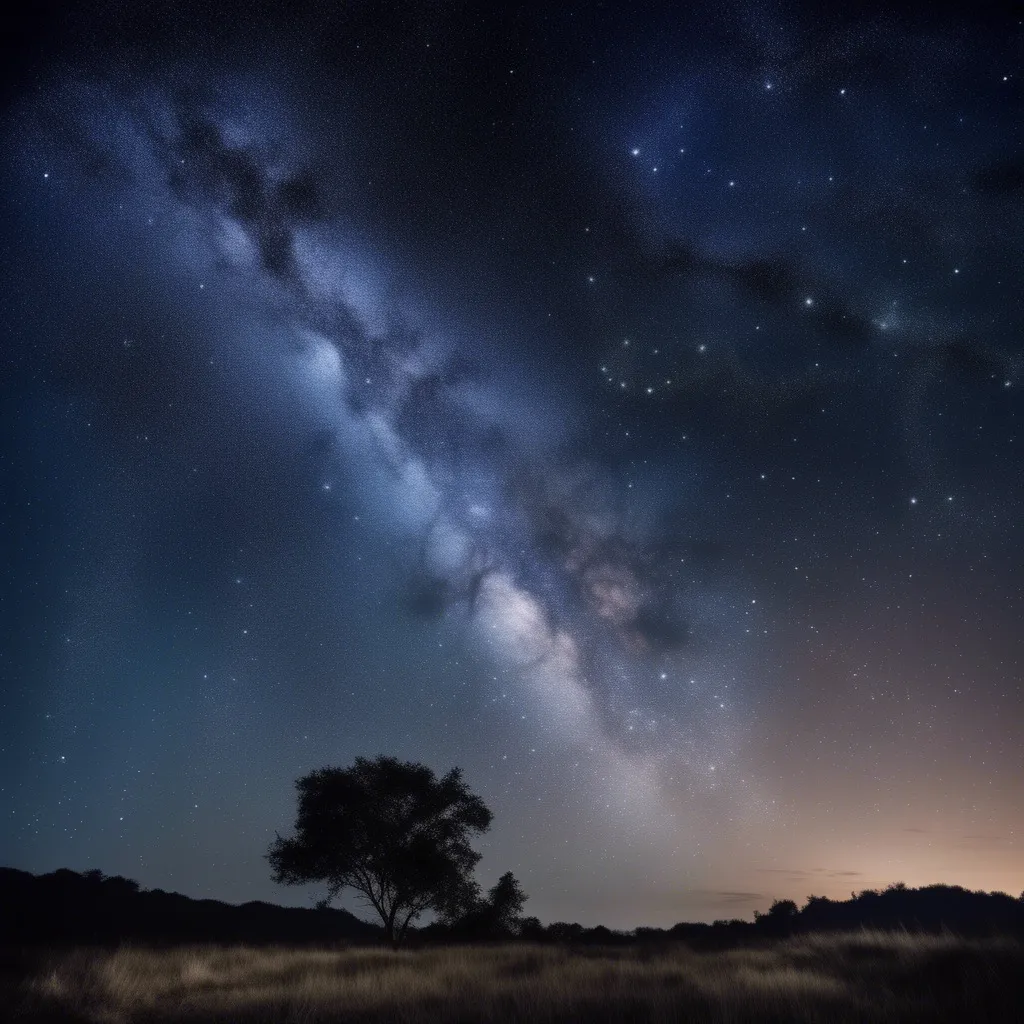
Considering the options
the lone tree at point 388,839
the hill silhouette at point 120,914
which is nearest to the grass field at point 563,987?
the lone tree at point 388,839

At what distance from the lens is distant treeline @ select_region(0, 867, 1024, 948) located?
108ft

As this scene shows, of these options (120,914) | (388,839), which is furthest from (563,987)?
(120,914)

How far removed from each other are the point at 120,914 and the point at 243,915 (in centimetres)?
1226

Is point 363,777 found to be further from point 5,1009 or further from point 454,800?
point 5,1009

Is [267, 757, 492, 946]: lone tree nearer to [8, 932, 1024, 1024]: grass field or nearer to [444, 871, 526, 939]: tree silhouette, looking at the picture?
[444, 871, 526, 939]: tree silhouette

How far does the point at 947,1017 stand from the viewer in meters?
6.51

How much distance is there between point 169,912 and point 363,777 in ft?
95.9

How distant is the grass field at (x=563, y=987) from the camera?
7309 millimetres

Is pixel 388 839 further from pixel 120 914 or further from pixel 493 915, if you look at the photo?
pixel 120 914

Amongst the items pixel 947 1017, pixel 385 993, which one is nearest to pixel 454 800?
pixel 385 993

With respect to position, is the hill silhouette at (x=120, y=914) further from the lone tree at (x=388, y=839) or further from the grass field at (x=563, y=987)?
the grass field at (x=563, y=987)

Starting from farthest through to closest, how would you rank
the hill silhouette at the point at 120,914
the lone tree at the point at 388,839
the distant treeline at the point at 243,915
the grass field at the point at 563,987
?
the hill silhouette at the point at 120,914, the distant treeline at the point at 243,915, the lone tree at the point at 388,839, the grass field at the point at 563,987

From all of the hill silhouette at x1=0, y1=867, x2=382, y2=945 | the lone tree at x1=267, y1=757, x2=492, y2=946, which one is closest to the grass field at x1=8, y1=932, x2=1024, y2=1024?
the lone tree at x1=267, y1=757, x2=492, y2=946

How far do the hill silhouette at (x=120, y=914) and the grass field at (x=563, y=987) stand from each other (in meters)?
22.4
